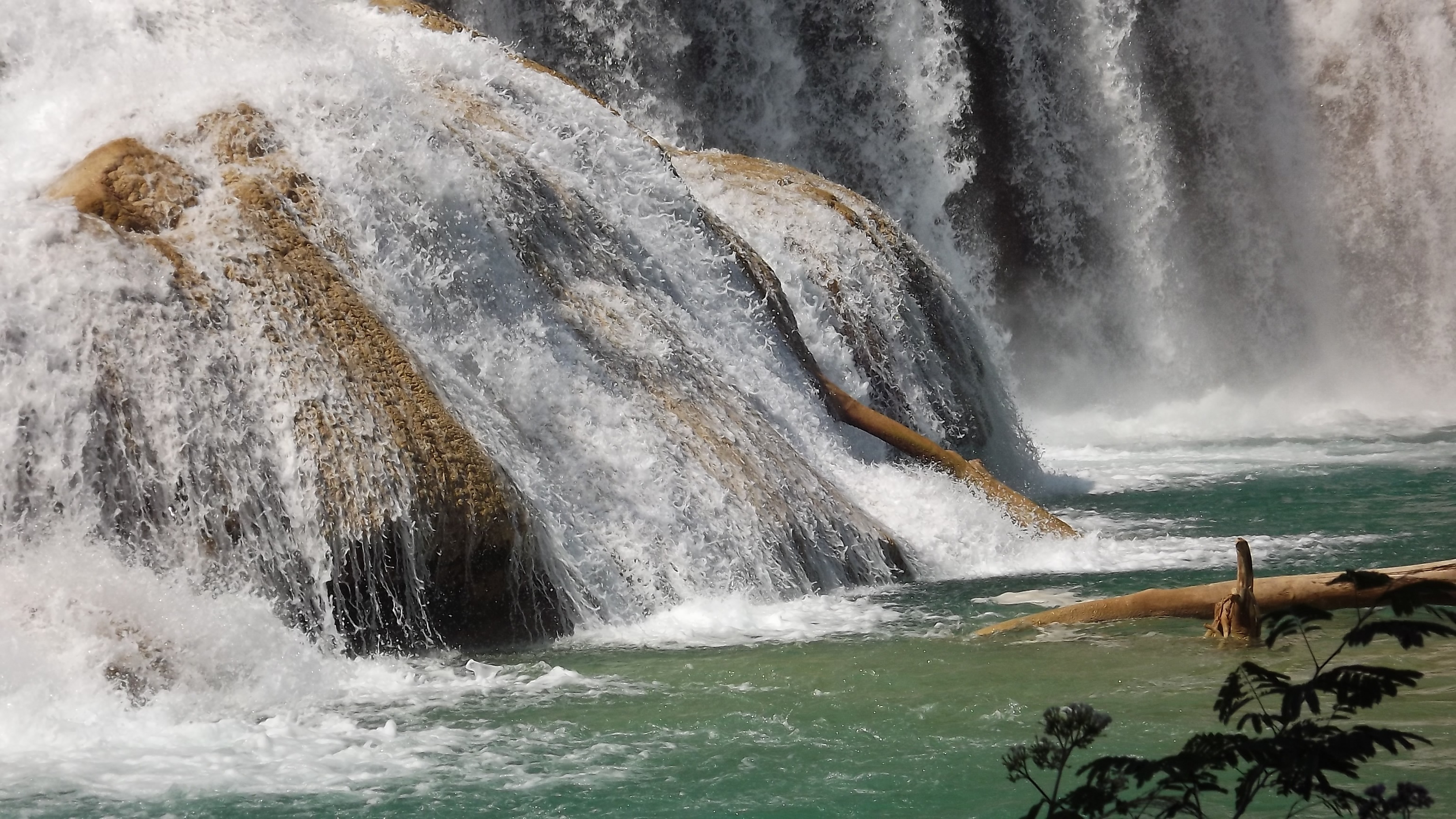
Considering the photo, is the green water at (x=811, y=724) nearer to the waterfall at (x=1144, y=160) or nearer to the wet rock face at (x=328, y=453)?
the wet rock face at (x=328, y=453)

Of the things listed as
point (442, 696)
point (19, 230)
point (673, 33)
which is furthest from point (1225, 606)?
point (673, 33)

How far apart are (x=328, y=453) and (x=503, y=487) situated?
865 mm

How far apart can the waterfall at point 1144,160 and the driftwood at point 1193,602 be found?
15192 millimetres

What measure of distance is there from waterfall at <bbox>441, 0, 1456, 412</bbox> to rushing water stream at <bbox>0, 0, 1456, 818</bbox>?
662 centimetres

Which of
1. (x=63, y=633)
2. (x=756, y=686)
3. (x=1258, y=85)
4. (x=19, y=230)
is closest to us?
(x=63, y=633)

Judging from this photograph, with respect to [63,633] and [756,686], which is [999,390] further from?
[63,633]

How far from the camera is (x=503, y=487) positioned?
298 inches

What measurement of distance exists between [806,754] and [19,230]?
4362 millimetres

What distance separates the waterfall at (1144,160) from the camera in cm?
2253

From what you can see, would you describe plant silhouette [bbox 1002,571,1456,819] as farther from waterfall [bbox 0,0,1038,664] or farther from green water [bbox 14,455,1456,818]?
waterfall [bbox 0,0,1038,664]

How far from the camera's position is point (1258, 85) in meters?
23.7

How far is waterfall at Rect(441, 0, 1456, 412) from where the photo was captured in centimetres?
2253

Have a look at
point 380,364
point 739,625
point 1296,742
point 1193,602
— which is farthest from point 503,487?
point 1296,742

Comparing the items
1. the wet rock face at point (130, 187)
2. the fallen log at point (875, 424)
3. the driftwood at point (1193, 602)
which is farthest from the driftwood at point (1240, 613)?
the wet rock face at point (130, 187)
